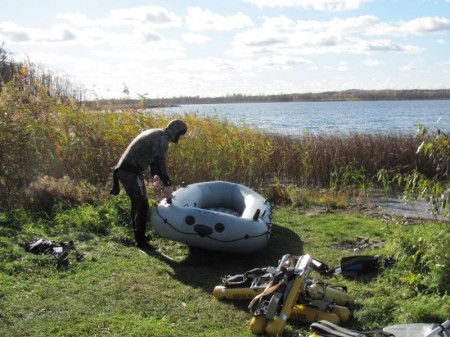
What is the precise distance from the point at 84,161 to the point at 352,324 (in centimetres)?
690

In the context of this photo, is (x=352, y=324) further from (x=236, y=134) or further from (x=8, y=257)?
(x=236, y=134)

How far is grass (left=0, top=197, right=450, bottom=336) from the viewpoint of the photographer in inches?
170

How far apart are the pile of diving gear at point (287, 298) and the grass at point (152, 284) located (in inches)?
4.8

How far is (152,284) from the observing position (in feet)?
17.8

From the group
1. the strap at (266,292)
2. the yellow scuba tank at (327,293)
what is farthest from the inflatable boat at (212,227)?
the strap at (266,292)

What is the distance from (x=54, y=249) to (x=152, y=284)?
132 centimetres

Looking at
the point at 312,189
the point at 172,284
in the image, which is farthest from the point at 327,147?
the point at 172,284

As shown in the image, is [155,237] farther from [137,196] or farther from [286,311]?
[286,311]

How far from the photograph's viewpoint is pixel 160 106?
37.1 feet

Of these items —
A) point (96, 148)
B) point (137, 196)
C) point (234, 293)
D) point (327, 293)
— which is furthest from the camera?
point (96, 148)

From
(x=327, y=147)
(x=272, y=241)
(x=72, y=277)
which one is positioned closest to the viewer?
(x=72, y=277)

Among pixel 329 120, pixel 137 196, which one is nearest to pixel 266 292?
pixel 137 196

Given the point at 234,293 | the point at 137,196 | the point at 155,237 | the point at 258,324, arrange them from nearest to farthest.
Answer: the point at 258,324, the point at 234,293, the point at 137,196, the point at 155,237

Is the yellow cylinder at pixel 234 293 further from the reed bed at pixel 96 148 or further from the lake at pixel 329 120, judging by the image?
the reed bed at pixel 96 148
